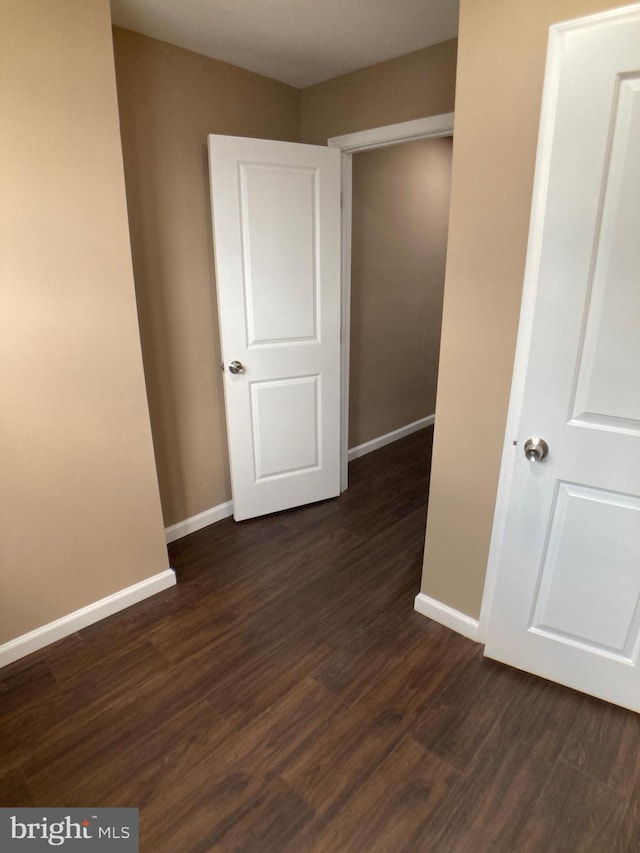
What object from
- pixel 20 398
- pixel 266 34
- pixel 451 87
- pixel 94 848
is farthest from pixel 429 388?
pixel 94 848

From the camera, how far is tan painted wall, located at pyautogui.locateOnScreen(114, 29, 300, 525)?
218 centimetres

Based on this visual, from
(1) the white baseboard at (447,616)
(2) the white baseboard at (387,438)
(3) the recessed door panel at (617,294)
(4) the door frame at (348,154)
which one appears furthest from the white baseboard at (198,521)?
(3) the recessed door panel at (617,294)

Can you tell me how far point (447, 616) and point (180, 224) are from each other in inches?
85.3

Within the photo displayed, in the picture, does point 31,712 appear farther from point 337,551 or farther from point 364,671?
point 337,551

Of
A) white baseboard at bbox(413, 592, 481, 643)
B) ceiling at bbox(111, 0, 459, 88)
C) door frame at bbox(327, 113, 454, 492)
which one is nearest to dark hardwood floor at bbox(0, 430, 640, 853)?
white baseboard at bbox(413, 592, 481, 643)

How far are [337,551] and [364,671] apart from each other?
782 millimetres

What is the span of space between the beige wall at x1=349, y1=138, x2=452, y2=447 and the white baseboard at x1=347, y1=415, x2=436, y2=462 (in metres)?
0.04

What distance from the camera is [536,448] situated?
156cm

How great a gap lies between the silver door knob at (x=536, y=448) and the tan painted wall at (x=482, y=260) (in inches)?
5.5

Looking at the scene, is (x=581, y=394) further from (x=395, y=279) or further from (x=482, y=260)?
(x=395, y=279)

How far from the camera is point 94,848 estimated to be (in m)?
1.30

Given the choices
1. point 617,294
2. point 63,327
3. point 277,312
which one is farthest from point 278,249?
point 617,294

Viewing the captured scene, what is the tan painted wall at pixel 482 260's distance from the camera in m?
1.44

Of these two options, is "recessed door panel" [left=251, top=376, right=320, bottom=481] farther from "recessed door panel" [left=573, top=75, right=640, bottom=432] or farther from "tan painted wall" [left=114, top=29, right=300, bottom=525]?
"recessed door panel" [left=573, top=75, right=640, bottom=432]
